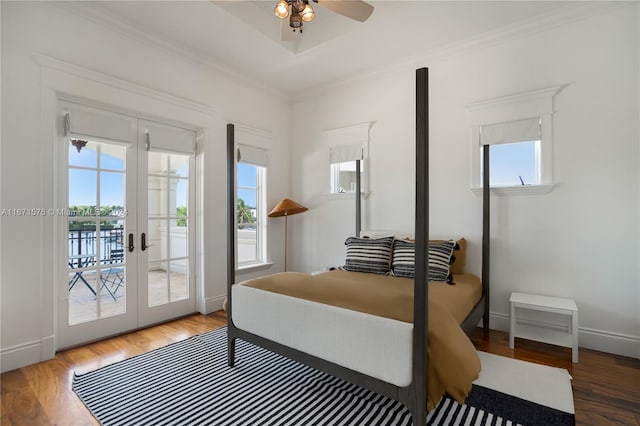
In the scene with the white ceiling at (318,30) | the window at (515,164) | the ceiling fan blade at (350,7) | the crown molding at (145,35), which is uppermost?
the white ceiling at (318,30)

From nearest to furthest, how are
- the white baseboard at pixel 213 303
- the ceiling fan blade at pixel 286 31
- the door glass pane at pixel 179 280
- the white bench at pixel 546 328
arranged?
the white bench at pixel 546 328, the ceiling fan blade at pixel 286 31, the door glass pane at pixel 179 280, the white baseboard at pixel 213 303

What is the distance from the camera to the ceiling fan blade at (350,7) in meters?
2.24

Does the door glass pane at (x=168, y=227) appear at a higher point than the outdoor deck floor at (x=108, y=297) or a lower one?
higher

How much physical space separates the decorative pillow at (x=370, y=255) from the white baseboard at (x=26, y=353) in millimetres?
2664

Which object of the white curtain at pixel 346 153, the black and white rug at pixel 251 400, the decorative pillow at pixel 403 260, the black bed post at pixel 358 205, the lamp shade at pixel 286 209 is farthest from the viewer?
the lamp shade at pixel 286 209

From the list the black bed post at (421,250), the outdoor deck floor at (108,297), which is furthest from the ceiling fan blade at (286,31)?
the outdoor deck floor at (108,297)

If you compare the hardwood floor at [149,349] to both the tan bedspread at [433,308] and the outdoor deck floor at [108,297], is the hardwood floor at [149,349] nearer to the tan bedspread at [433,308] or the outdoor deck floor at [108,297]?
the outdoor deck floor at [108,297]

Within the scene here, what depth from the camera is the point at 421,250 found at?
148cm

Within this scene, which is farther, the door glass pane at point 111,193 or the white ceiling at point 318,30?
the door glass pane at point 111,193

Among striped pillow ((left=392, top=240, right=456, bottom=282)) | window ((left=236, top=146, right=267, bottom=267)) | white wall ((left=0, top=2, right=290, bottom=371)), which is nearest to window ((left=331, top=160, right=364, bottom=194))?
window ((left=236, top=146, right=267, bottom=267))

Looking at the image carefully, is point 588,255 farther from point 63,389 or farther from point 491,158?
point 63,389

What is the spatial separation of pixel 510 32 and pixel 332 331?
323 cm

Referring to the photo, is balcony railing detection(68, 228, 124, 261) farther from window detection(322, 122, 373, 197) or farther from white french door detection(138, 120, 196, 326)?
window detection(322, 122, 373, 197)

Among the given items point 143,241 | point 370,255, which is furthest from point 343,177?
point 143,241
